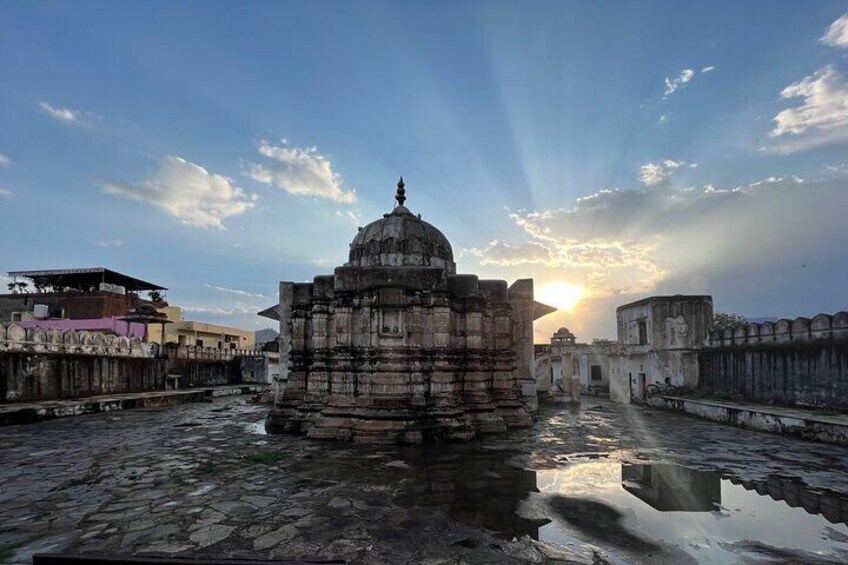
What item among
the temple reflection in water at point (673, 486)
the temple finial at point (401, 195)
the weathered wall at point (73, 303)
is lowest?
the temple reflection in water at point (673, 486)

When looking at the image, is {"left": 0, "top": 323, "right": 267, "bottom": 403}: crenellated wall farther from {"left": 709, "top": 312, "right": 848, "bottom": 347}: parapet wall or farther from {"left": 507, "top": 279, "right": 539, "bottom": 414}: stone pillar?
{"left": 709, "top": 312, "right": 848, "bottom": 347}: parapet wall

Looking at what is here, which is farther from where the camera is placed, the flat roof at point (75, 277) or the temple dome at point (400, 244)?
the flat roof at point (75, 277)

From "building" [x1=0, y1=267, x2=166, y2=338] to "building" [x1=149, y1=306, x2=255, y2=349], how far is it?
310cm

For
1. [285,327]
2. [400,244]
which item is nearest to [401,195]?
[400,244]

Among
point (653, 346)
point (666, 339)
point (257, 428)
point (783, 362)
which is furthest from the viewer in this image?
point (653, 346)

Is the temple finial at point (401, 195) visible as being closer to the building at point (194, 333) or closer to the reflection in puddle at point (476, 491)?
the reflection in puddle at point (476, 491)

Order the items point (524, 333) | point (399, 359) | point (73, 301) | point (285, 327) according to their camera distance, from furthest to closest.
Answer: point (73, 301) → point (524, 333) → point (285, 327) → point (399, 359)

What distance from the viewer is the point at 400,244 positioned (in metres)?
16.8

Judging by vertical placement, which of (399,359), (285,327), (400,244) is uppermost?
(400,244)

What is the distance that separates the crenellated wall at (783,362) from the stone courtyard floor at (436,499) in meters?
3.88

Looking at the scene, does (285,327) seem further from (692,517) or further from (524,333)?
(692,517)

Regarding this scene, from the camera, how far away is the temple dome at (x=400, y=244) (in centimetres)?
1673

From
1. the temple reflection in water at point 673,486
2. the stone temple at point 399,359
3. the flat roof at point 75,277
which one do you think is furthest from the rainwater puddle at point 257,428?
the flat roof at point 75,277

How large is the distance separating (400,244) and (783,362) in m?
13.4
